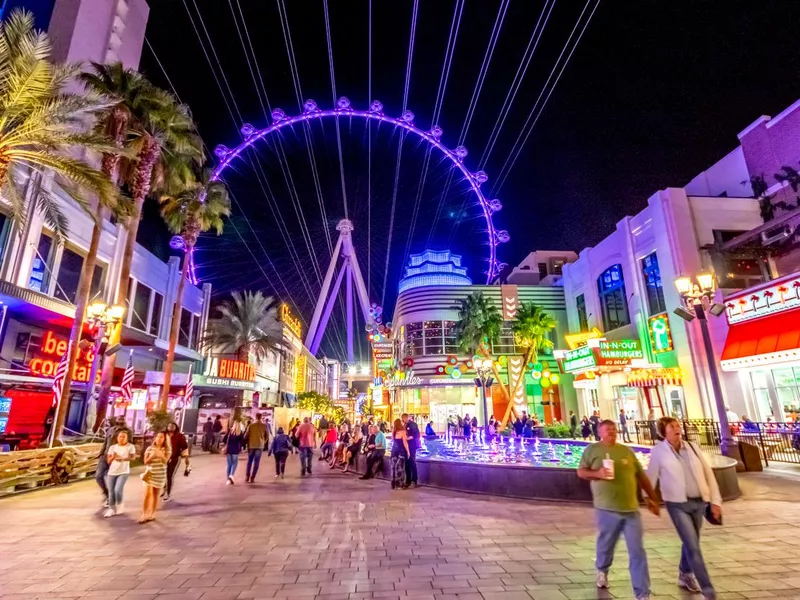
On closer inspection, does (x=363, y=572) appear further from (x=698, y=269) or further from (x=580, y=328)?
(x=580, y=328)

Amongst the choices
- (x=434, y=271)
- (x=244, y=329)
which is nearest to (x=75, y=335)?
(x=244, y=329)

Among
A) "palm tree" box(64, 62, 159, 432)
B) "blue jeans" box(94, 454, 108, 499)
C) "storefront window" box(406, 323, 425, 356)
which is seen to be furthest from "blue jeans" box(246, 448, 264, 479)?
"storefront window" box(406, 323, 425, 356)

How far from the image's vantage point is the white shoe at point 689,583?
4.64 meters

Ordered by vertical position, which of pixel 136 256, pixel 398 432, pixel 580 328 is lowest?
pixel 398 432

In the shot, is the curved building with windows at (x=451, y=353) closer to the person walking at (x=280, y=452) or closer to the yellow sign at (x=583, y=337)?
the yellow sign at (x=583, y=337)

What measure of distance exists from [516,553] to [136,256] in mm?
30122

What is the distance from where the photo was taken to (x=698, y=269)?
25797 millimetres

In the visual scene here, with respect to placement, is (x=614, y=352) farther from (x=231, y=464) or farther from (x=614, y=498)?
(x=614, y=498)

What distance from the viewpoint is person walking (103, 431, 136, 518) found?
8.92 meters

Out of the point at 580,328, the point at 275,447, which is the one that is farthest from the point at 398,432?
the point at 580,328

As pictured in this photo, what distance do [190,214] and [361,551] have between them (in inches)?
1025

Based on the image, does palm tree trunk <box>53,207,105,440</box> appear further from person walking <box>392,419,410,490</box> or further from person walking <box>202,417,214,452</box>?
person walking <box>392,419,410,490</box>

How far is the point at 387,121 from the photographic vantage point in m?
41.9

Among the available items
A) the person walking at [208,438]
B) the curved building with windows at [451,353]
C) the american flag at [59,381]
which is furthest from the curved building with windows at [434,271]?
the american flag at [59,381]
